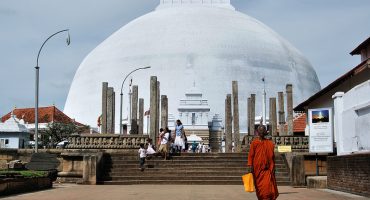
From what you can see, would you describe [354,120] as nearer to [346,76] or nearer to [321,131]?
[321,131]

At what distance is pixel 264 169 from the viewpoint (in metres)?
11.7

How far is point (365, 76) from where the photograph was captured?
92.3 feet

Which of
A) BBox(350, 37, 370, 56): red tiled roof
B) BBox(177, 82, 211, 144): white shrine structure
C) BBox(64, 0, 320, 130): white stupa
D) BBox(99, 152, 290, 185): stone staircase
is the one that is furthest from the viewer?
BBox(64, 0, 320, 130): white stupa

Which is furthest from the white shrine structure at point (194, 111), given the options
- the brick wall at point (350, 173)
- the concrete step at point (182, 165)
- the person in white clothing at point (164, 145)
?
the brick wall at point (350, 173)

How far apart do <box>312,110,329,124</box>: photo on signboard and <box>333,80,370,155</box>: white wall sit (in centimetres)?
124

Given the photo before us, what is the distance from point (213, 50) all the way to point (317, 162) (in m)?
57.9

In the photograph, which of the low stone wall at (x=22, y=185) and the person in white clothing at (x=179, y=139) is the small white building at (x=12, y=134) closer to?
the person in white clothing at (x=179, y=139)

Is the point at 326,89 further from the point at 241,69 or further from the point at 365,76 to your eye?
the point at 241,69

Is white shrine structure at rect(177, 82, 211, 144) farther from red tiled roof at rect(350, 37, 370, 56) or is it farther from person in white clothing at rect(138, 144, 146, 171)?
person in white clothing at rect(138, 144, 146, 171)

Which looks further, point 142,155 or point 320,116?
point 142,155

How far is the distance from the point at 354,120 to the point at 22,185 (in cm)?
1051

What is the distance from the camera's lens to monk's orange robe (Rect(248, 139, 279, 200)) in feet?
38.0

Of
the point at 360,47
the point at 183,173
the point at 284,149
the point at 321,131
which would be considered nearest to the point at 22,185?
the point at 183,173

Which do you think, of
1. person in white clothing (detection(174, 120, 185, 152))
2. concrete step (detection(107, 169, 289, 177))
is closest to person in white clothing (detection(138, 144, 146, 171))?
concrete step (detection(107, 169, 289, 177))
